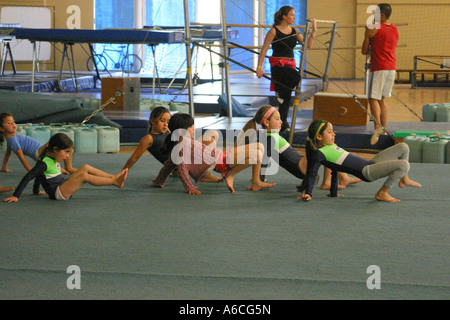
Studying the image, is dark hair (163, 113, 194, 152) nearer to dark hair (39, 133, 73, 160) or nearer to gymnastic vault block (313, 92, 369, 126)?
dark hair (39, 133, 73, 160)

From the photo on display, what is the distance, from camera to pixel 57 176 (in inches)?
171

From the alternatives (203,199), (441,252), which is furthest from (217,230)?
(441,252)

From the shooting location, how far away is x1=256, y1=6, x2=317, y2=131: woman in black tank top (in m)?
6.89

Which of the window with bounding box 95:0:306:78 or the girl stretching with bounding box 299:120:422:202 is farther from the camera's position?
the window with bounding box 95:0:306:78

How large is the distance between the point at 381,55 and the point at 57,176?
4134 millimetres

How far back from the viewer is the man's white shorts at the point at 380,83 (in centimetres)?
726

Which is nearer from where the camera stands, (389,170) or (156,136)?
(389,170)

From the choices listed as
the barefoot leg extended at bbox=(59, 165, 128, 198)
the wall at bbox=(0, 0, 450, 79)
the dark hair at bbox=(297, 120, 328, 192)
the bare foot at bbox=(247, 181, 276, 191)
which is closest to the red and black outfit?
the bare foot at bbox=(247, 181, 276, 191)

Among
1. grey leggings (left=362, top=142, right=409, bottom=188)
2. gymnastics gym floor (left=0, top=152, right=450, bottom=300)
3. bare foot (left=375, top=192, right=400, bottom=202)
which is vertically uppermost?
grey leggings (left=362, top=142, right=409, bottom=188)

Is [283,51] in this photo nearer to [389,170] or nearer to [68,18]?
[389,170]

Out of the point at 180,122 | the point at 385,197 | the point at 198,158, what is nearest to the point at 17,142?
the point at 180,122

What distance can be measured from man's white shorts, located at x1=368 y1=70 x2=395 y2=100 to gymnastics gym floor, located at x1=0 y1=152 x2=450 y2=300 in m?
2.57

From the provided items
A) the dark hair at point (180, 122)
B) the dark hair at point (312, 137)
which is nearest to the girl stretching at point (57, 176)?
the dark hair at point (180, 122)
